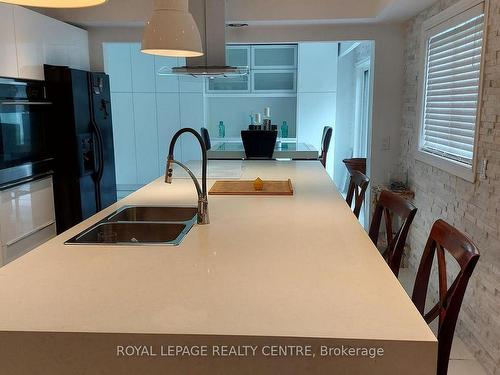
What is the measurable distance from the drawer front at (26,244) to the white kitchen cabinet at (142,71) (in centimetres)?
313

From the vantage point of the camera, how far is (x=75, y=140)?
3979mm

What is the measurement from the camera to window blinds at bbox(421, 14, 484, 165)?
9.03 ft

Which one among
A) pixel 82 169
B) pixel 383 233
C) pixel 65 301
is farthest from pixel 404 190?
pixel 65 301

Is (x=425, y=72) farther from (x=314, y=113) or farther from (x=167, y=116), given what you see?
(x=167, y=116)

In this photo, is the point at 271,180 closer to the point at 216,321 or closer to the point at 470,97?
the point at 470,97

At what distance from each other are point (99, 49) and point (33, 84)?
4.42ft

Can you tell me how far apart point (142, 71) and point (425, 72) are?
4.11 meters

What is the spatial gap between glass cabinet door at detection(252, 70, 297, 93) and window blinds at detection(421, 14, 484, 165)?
3.44 m

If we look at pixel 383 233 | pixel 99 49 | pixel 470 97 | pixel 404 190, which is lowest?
pixel 383 233

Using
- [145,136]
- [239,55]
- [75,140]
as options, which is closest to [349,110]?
[239,55]

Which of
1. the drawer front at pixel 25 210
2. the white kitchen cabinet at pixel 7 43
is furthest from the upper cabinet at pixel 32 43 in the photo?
the drawer front at pixel 25 210

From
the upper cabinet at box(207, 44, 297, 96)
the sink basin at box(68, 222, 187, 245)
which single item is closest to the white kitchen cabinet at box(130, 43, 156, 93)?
the upper cabinet at box(207, 44, 297, 96)

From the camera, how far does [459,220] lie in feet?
9.46

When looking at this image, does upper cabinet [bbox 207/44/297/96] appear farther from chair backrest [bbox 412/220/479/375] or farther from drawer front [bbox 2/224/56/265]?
chair backrest [bbox 412/220/479/375]
